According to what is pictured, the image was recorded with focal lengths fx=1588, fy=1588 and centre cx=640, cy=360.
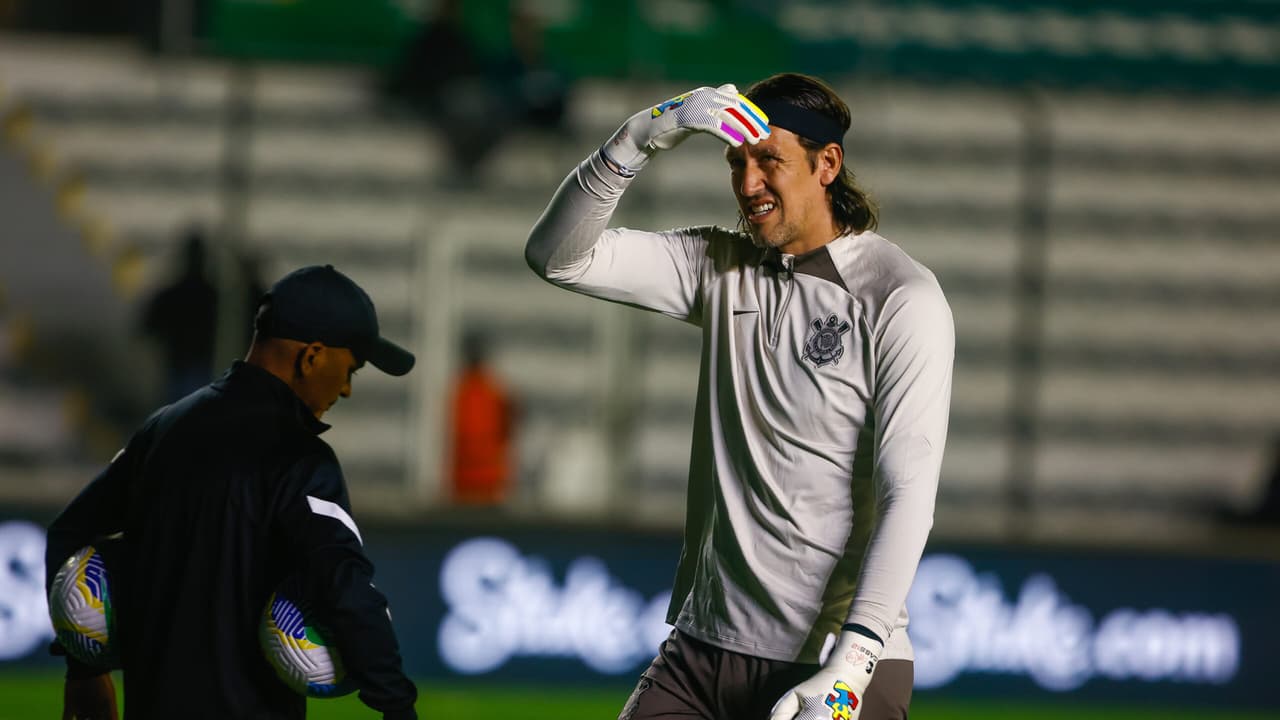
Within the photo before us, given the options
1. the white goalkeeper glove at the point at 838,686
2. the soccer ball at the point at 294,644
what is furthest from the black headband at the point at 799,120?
the soccer ball at the point at 294,644

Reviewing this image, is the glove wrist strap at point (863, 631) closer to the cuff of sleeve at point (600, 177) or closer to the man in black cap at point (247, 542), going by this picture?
the man in black cap at point (247, 542)

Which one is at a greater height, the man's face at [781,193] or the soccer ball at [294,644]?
the man's face at [781,193]

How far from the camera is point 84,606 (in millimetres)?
3006

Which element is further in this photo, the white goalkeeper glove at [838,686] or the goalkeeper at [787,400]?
the goalkeeper at [787,400]

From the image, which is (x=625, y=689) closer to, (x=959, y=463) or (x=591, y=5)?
(x=959, y=463)

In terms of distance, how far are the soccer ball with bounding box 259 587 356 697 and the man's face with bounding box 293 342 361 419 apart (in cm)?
41

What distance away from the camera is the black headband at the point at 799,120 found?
3170mm

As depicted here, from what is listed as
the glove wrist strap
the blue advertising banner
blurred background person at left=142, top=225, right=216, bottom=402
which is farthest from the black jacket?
blurred background person at left=142, top=225, right=216, bottom=402

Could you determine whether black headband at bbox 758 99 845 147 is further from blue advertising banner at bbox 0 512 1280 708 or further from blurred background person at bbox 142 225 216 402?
blurred background person at bbox 142 225 216 402

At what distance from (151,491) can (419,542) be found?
538 centimetres

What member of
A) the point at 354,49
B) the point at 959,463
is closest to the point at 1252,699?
the point at 959,463

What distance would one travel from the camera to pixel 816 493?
3.11 m

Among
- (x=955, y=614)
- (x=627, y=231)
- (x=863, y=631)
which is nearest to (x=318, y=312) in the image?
(x=627, y=231)

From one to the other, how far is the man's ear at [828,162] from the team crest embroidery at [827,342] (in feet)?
0.99
